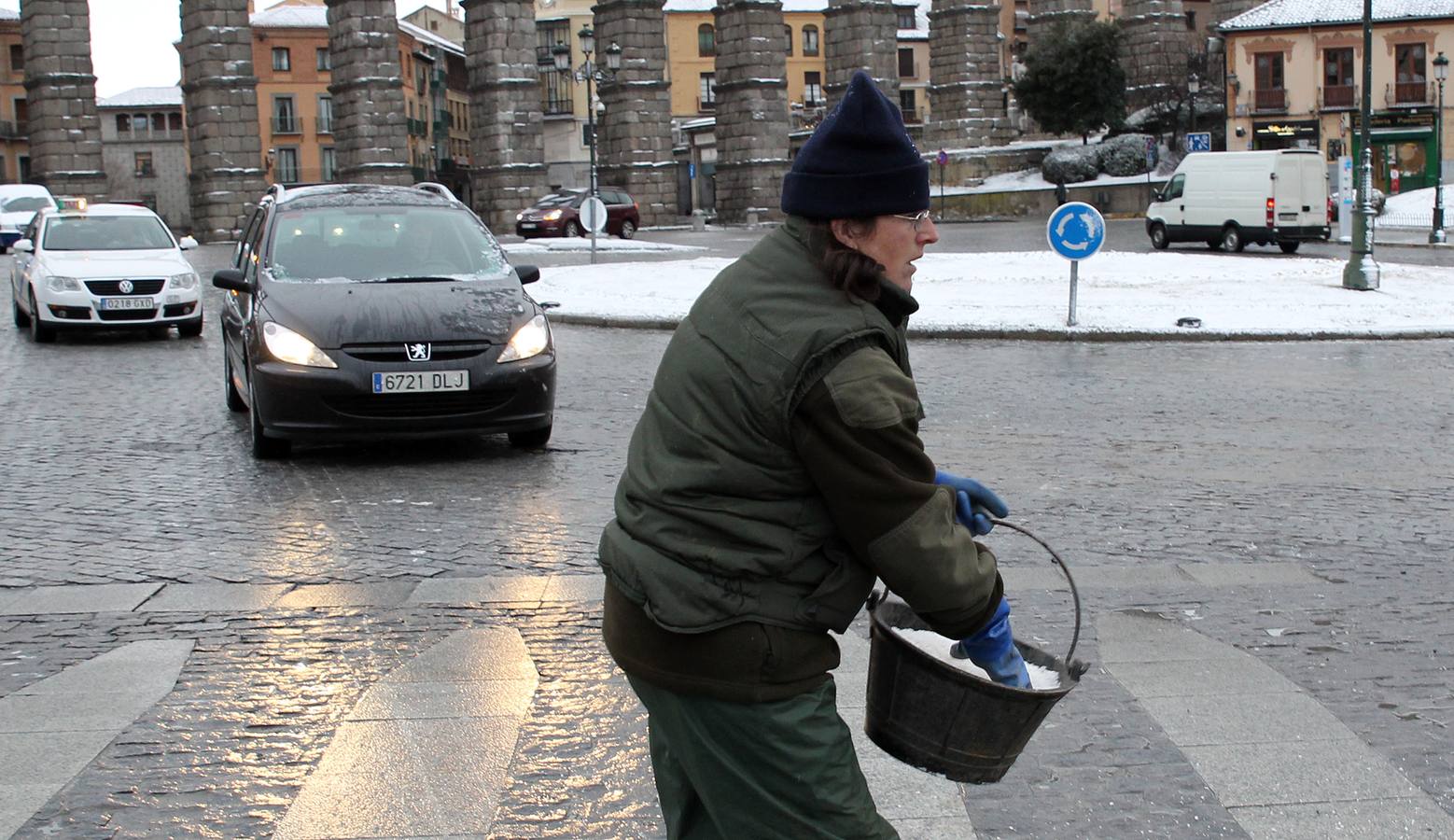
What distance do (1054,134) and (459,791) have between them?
67.2 metres

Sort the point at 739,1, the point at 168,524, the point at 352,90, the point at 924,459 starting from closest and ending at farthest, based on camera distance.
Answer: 1. the point at 924,459
2. the point at 168,524
3. the point at 352,90
4. the point at 739,1

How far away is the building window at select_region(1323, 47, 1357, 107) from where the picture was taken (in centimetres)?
6088

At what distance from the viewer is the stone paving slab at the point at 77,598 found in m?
6.47

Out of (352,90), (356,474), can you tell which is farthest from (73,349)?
(352,90)

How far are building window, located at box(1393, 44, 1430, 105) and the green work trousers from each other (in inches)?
2525

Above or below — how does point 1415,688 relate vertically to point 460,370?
below

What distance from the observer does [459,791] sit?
14.0 ft

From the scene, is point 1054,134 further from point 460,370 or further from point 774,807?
point 774,807

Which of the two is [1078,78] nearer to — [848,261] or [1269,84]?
[1269,84]

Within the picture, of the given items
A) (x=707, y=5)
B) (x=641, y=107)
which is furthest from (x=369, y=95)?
(x=707, y=5)

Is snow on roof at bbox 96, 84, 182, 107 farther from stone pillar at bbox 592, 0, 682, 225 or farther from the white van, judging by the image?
the white van

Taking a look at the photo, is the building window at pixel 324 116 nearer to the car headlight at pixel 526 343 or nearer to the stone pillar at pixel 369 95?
the stone pillar at pixel 369 95

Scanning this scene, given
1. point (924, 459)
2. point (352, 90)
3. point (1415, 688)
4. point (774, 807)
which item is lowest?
point (1415, 688)

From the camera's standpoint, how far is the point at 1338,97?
6122 centimetres
